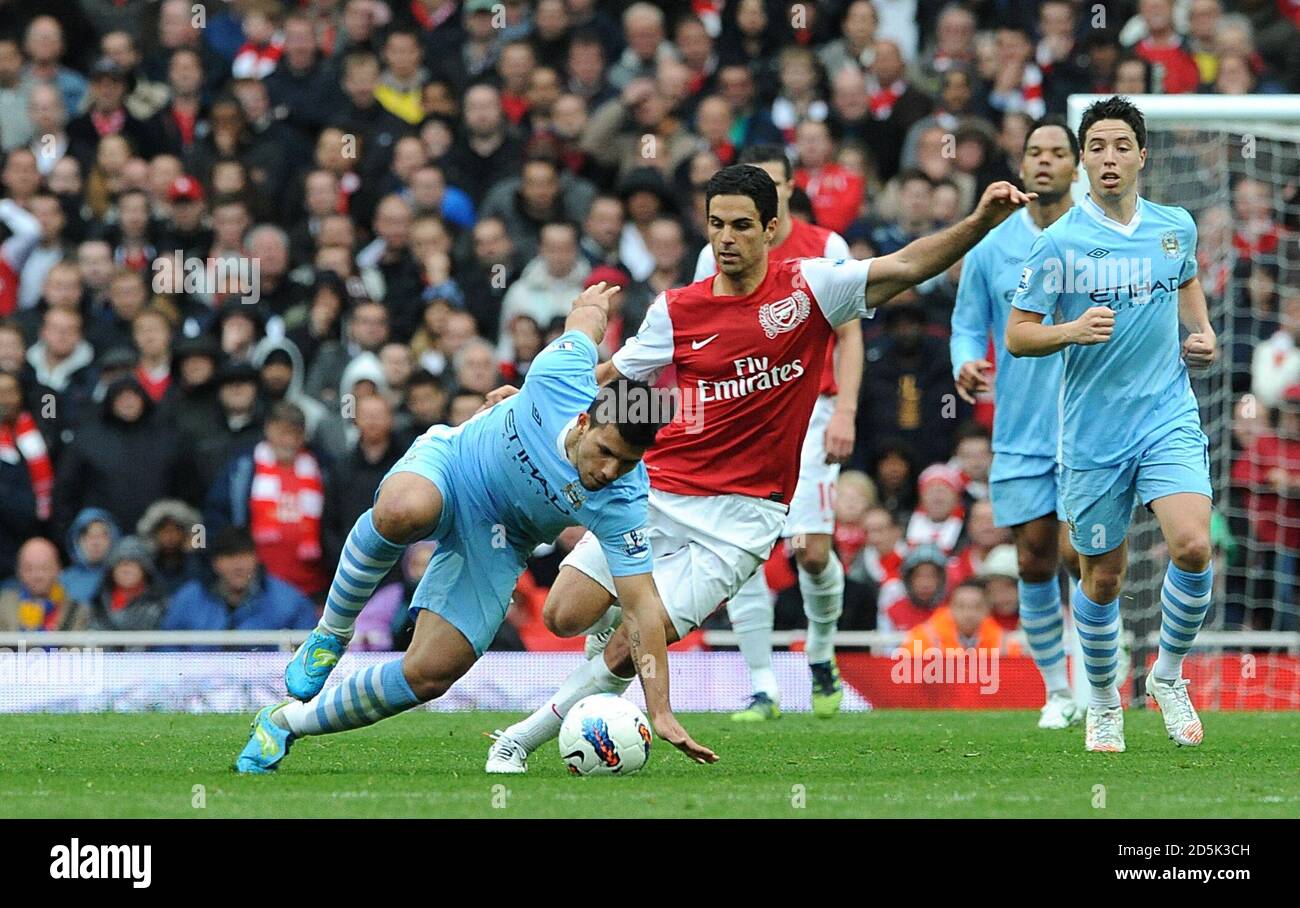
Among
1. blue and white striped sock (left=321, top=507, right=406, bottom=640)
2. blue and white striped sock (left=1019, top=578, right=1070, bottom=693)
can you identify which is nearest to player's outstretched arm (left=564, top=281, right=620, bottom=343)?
blue and white striped sock (left=321, top=507, right=406, bottom=640)

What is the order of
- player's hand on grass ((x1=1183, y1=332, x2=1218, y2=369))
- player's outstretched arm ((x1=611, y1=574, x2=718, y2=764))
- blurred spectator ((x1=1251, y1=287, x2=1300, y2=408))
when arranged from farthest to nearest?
blurred spectator ((x1=1251, y1=287, x2=1300, y2=408)), player's hand on grass ((x1=1183, y1=332, x2=1218, y2=369)), player's outstretched arm ((x1=611, y1=574, x2=718, y2=764))

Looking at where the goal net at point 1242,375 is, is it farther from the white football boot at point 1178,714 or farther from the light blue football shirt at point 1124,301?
the light blue football shirt at point 1124,301

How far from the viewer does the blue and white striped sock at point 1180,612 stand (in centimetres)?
895

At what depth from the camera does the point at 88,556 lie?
13555mm

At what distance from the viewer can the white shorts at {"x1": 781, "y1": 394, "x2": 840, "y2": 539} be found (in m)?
11.3

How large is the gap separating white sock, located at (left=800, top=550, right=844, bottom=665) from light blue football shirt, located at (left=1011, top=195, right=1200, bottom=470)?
8.33 feet

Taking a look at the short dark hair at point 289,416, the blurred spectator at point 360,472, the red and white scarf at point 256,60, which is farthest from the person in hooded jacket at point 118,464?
the red and white scarf at point 256,60

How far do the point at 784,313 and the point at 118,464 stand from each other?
6.77 meters

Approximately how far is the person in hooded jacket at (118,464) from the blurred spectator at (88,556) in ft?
1.21

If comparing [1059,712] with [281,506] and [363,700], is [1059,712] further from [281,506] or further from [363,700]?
[281,506]

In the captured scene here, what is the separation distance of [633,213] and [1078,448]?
696 centimetres

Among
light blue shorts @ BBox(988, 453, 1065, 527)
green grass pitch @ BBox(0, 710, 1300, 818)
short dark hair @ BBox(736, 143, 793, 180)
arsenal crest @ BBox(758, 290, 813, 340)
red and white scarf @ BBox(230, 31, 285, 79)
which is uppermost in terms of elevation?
red and white scarf @ BBox(230, 31, 285, 79)

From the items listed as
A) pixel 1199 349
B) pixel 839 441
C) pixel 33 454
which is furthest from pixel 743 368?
pixel 33 454

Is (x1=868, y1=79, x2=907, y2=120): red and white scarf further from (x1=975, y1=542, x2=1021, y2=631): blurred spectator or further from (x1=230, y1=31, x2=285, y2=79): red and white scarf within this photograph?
(x1=230, y1=31, x2=285, y2=79): red and white scarf
